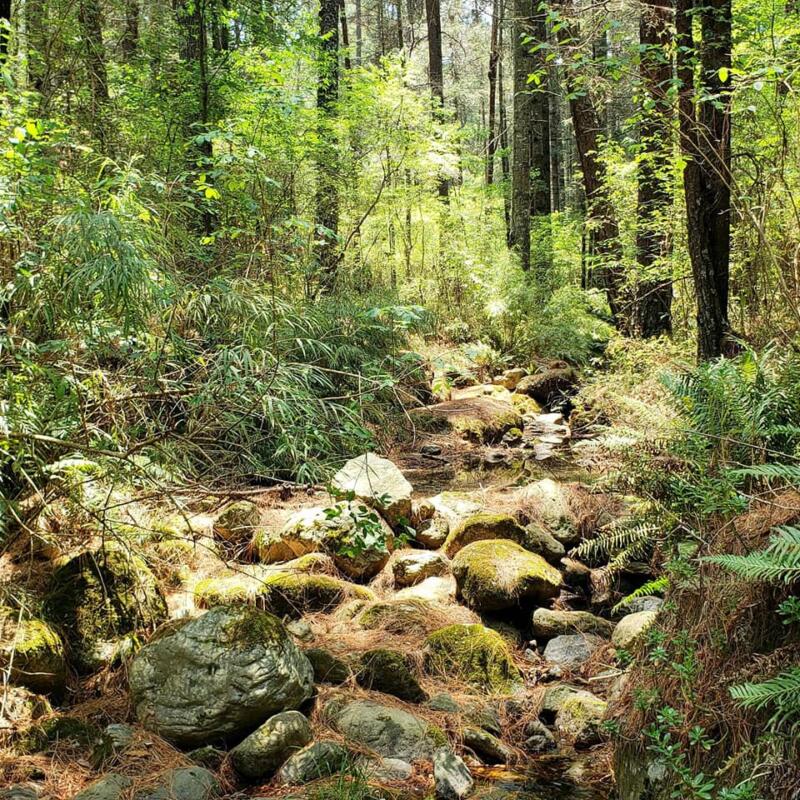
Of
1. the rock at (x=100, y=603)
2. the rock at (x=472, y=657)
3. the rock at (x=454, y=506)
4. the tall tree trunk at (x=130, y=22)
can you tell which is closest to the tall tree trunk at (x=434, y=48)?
the tall tree trunk at (x=130, y=22)

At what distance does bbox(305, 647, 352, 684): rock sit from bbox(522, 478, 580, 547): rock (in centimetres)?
236

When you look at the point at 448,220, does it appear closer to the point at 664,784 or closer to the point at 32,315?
the point at 32,315

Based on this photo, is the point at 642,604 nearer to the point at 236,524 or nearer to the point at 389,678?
the point at 389,678

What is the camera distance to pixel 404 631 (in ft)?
15.3

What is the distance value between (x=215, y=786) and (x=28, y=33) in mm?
5532

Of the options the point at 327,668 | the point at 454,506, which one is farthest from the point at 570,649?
the point at 454,506

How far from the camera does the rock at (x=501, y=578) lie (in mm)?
4945

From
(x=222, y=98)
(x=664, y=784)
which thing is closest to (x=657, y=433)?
(x=664, y=784)

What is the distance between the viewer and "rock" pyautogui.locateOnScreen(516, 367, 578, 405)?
34.6 feet

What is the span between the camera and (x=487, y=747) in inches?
142

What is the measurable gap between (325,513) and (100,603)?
1.40 metres

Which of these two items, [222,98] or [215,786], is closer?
[215,786]

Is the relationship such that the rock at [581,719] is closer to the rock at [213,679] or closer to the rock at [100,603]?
the rock at [213,679]

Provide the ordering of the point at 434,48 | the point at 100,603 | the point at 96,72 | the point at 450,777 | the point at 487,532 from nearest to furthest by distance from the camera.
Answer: the point at 450,777, the point at 100,603, the point at 487,532, the point at 96,72, the point at 434,48
